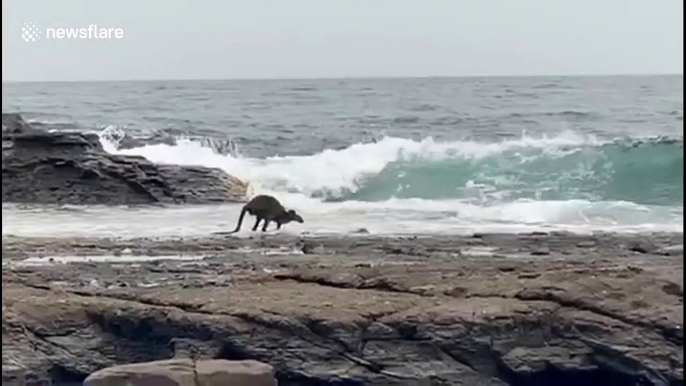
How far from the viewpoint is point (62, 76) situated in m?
2.12

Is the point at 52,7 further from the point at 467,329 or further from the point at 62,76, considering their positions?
the point at 467,329

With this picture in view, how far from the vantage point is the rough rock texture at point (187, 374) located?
195 centimetres

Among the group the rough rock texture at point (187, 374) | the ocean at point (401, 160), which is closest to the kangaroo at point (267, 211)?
the ocean at point (401, 160)

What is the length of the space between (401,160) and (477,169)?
0.58ft

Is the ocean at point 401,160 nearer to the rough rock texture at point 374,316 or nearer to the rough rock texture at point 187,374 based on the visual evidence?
the rough rock texture at point 374,316

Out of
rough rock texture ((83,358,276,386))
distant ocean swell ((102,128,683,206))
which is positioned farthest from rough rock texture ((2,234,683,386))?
distant ocean swell ((102,128,683,206))

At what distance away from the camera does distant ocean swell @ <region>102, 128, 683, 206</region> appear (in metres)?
2.10

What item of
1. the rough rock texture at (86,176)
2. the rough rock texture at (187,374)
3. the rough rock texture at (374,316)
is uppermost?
the rough rock texture at (86,176)

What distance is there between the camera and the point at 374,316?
6.56 feet

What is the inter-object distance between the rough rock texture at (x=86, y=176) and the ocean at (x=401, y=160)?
24 mm

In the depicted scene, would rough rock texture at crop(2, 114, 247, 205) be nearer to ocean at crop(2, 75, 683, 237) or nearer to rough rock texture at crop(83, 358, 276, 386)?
ocean at crop(2, 75, 683, 237)

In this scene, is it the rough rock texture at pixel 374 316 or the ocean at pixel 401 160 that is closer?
the rough rock texture at pixel 374 316

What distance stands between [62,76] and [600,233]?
129cm

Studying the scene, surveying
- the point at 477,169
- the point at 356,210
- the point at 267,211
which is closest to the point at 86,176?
the point at 267,211
